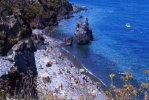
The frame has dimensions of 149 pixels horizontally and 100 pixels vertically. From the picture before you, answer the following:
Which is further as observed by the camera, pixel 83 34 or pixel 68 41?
pixel 83 34

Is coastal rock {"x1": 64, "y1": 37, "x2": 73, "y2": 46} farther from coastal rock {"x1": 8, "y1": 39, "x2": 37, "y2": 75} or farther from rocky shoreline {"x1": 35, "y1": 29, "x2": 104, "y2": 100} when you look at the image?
coastal rock {"x1": 8, "y1": 39, "x2": 37, "y2": 75}

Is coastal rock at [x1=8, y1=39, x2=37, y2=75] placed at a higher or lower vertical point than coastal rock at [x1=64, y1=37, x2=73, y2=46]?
higher

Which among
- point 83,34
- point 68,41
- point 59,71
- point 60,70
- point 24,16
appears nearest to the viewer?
point 59,71

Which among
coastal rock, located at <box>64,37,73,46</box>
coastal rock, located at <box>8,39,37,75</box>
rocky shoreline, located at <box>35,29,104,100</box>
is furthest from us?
coastal rock, located at <box>64,37,73,46</box>

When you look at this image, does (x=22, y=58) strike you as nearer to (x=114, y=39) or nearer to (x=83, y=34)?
(x=83, y=34)

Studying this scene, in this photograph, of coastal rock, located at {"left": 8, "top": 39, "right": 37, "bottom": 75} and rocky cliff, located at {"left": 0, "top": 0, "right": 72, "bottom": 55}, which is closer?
coastal rock, located at {"left": 8, "top": 39, "right": 37, "bottom": 75}

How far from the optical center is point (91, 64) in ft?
194

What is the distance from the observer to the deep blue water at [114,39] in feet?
190

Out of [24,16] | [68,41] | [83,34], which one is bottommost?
[68,41]

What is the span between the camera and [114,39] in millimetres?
78125

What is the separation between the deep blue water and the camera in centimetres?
5778

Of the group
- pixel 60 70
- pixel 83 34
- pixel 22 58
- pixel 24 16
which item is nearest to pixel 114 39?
pixel 83 34

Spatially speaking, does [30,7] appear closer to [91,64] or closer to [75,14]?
[75,14]

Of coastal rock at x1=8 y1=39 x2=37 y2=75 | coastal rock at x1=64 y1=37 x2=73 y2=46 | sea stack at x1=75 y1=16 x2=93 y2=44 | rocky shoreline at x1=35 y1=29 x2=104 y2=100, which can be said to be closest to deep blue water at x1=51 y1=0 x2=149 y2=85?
coastal rock at x1=64 y1=37 x2=73 y2=46
